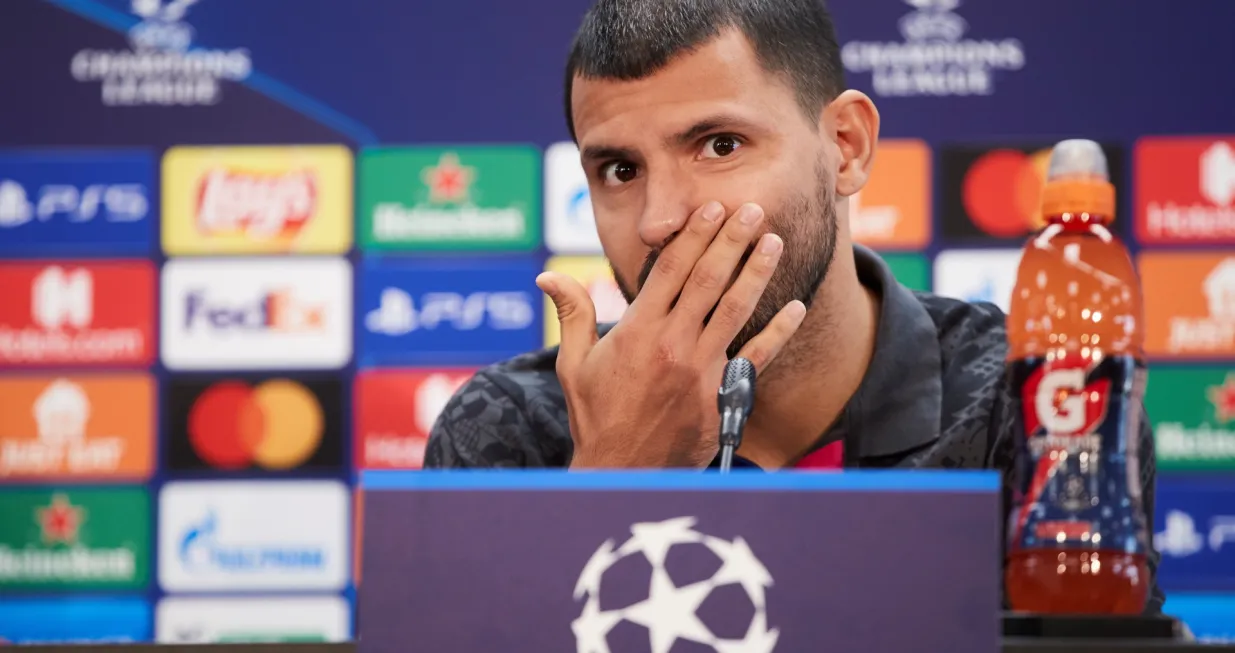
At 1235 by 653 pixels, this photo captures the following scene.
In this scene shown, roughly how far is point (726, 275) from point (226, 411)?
174cm

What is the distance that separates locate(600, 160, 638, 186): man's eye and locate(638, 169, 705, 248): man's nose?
7 centimetres

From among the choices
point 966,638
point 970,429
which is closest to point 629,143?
point 970,429

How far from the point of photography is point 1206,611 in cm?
268

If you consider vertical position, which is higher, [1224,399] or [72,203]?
[72,203]

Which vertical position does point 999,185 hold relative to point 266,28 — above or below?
below

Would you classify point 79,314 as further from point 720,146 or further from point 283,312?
point 720,146

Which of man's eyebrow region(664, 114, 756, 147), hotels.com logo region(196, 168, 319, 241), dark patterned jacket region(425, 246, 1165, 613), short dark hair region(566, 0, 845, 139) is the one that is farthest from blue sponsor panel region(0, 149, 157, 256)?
man's eyebrow region(664, 114, 756, 147)

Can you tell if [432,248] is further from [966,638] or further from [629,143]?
[966,638]

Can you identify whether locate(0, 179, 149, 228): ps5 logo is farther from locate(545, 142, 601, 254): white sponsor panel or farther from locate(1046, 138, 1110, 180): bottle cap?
locate(1046, 138, 1110, 180): bottle cap

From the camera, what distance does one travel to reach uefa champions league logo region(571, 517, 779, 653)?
0.71m

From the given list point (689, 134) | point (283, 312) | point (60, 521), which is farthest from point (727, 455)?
point (60, 521)

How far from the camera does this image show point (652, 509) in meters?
0.72

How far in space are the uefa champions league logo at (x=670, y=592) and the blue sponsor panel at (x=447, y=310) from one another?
6.78 feet

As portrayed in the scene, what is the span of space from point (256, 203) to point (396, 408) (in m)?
0.51
